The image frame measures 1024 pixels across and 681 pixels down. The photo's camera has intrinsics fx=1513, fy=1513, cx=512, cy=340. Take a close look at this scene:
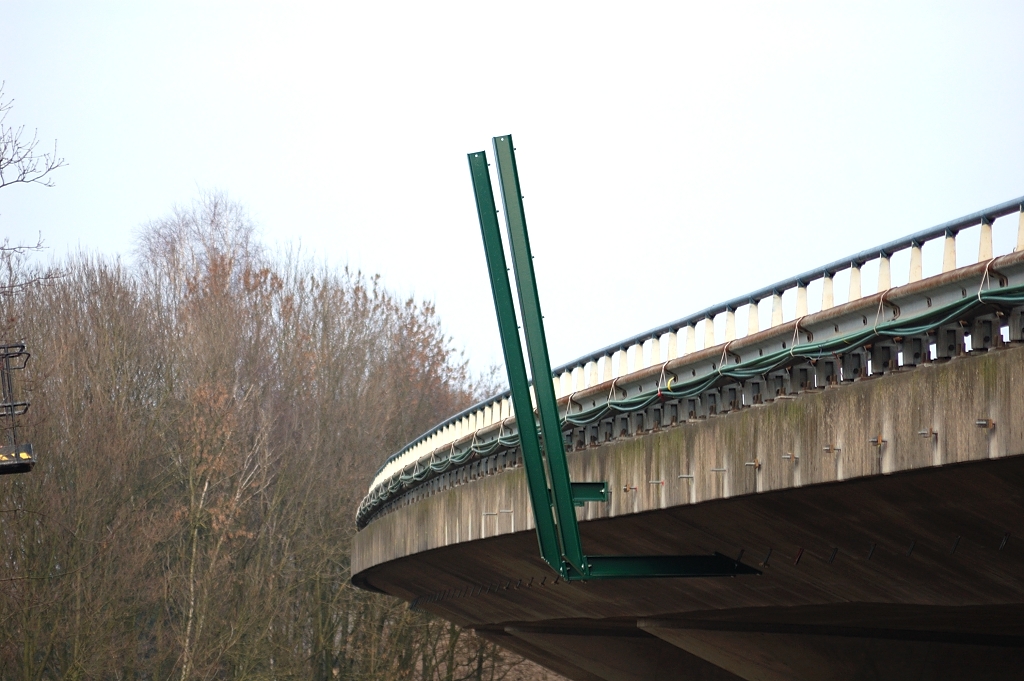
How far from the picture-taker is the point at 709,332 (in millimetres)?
16531

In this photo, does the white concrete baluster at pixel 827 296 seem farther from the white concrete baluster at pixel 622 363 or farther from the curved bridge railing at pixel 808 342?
the white concrete baluster at pixel 622 363

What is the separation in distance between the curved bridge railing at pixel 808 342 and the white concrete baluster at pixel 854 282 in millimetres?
13

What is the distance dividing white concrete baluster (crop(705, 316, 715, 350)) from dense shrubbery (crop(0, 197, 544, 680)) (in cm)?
1757

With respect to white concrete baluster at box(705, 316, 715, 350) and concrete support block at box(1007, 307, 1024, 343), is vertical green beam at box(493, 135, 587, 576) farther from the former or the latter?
concrete support block at box(1007, 307, 1024, 343)

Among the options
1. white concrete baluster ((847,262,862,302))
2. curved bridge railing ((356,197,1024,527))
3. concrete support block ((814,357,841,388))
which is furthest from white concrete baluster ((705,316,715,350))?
concrete support block ((814,357,841,388))

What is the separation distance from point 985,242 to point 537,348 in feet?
17.5

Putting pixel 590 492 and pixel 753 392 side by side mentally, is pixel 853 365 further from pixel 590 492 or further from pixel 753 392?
pixel 590 492

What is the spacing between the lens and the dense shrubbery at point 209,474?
35.5m

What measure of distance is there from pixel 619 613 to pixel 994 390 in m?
14.2

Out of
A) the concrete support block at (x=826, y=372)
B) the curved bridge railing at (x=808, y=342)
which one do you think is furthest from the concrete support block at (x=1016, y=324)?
the concrete support block at (x=826, y=372)

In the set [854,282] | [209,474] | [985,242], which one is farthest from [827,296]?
[209,474]

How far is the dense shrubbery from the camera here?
116ft

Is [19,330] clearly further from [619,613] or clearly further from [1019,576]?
[1019,576]

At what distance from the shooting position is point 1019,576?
42.3ft
